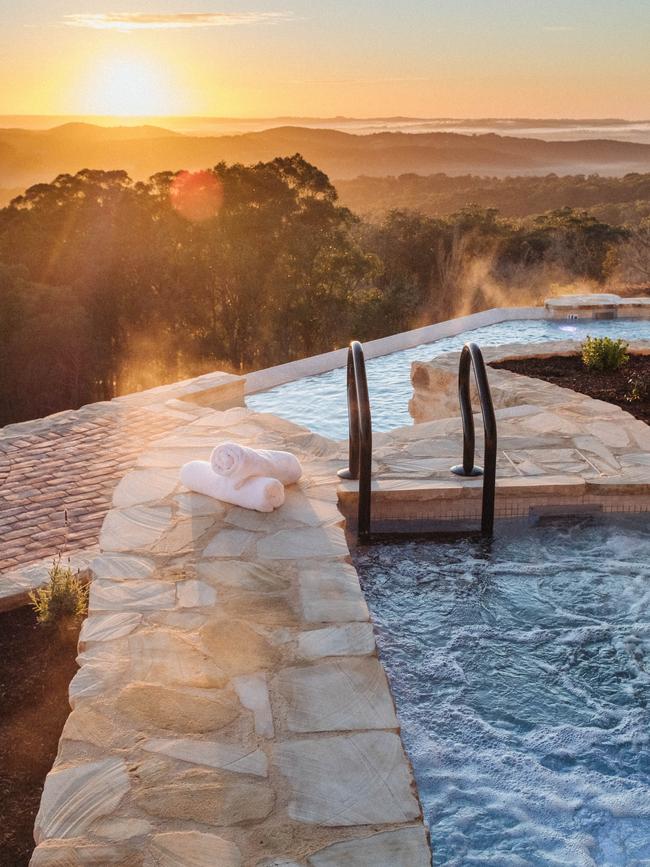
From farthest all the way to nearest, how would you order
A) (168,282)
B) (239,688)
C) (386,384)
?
(168,282) → (386,384) → (239,688)

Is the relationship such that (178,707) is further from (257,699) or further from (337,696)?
(337,696)

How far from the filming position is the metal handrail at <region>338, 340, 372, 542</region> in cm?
383

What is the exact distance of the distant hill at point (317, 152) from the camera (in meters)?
23.1

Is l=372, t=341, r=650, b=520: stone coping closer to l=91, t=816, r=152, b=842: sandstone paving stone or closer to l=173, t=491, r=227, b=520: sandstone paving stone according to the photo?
l=173, t=491, r=227, b=520: sandstone paving stone

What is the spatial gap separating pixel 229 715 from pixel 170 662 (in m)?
0.34

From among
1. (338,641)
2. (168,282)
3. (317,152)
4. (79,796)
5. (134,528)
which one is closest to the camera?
(79,796)

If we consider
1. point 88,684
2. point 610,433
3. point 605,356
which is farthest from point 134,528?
→ point 605,356

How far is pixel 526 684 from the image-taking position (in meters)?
3.17

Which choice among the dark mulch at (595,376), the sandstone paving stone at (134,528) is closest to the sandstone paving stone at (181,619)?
the sandstone paving stone at (134,528)

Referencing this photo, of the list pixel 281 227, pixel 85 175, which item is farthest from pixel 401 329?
pixel 85 175

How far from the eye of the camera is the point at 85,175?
20609 millimetres

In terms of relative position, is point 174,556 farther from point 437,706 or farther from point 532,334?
point 532,334

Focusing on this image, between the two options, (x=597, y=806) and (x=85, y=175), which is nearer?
(x=597, y=806)

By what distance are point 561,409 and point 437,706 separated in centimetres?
328
